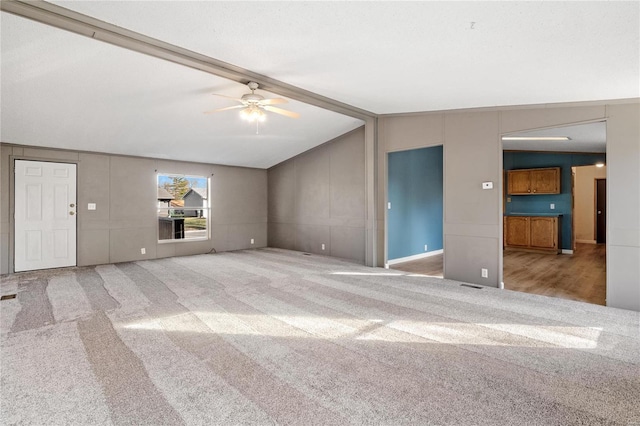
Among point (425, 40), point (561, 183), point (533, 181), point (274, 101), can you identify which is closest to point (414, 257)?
point (533, 181)

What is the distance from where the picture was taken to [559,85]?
3.66 meters

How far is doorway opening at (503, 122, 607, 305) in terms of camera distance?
560cm

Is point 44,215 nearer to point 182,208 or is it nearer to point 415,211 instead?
point 182,208

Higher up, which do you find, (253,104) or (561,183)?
(253,104)

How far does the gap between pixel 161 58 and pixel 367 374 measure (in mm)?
3780

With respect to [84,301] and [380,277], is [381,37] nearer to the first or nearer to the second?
[380,277]

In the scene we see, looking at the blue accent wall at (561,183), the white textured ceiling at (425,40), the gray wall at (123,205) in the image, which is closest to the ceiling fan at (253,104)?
the white textured ceiling at (425,40)

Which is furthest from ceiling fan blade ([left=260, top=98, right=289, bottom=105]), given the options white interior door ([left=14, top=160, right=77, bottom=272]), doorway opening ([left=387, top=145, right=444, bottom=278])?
white interior door ([left=14, top=160, right=77, bottom=272])

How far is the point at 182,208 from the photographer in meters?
7.66

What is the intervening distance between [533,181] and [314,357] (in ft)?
26.4

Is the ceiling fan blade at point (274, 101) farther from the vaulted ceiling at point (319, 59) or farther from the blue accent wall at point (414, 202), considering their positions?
the blue accent wall at point (414, 202)

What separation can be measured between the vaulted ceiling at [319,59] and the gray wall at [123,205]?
3.02ft

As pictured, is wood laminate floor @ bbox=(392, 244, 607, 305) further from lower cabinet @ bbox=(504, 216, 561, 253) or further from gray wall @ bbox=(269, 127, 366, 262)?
gray wall @ bbox=(269, 127, 366, 262)

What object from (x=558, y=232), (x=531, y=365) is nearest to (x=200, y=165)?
(x=531, y=365)
